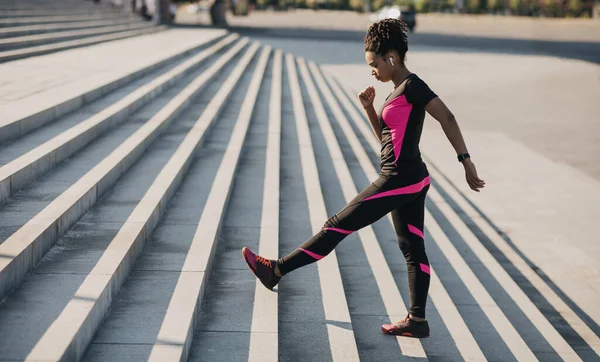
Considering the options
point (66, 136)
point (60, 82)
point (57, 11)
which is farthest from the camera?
point (57, 11)

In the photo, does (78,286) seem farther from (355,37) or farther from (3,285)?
(355,37)

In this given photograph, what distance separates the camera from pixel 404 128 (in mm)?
4105

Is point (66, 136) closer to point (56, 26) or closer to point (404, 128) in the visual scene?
point (404, 128)

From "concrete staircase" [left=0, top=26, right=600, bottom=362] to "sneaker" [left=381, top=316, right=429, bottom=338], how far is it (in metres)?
0.07

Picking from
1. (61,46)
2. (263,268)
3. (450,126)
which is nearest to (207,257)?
(263,268)

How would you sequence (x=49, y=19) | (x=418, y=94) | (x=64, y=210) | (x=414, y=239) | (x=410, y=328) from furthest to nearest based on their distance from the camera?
1. (x=49, y=19)
2. (x=64, y=210)
3. (x=410, y=328)
4. (x=414, y=239)
5. (x=418, y=94)

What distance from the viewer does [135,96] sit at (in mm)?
9352

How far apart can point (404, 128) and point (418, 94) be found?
21cm

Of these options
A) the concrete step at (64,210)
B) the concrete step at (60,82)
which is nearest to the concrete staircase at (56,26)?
the concrete step at (60,82)

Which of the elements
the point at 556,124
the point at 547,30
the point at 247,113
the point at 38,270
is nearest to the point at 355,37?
the point at 547,30

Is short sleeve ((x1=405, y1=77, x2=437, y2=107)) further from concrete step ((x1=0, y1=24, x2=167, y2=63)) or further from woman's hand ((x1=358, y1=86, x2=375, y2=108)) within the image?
concrete step ((x1=0, y1=24, x2=167, y2=63))

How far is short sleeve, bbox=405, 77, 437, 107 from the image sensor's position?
401cm

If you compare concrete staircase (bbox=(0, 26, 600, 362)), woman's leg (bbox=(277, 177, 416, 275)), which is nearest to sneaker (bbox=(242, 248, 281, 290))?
concrete staircase (bbox=(0, 26, 600, 362))

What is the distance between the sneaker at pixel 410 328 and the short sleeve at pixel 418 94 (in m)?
1.32
